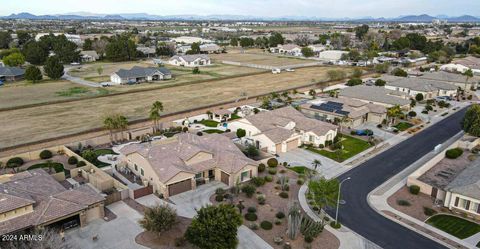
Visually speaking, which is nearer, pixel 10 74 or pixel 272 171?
pixel 272 171

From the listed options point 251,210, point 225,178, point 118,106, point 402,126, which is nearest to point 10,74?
point 118,106

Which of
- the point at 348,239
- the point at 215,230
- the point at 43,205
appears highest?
the point at 215,230

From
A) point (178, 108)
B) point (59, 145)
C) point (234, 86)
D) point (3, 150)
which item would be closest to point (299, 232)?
point (59, 145)

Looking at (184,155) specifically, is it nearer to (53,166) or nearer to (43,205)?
(43,205)

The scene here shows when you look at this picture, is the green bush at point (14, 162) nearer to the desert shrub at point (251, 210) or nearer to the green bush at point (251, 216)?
the desert shrub at point (251, 210)

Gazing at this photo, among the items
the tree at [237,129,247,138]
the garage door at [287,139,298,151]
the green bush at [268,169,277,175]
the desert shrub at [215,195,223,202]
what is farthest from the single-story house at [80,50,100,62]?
the desert shrub at [215,195,223,202]

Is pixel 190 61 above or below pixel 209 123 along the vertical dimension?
above

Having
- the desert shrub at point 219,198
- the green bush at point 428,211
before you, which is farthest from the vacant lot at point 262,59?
the green bush at point 428,211
